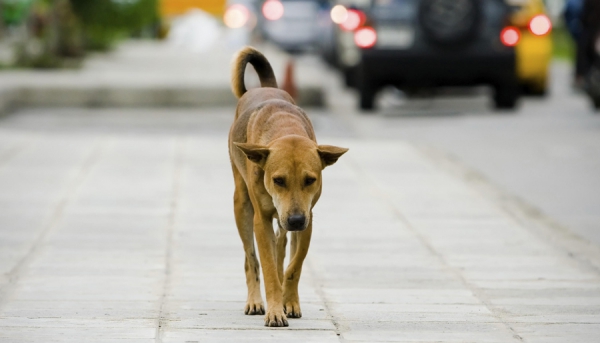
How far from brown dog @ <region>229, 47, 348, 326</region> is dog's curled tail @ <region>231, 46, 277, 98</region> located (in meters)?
0.17

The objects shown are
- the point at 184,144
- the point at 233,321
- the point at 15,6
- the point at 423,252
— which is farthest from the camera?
the point at 15,6

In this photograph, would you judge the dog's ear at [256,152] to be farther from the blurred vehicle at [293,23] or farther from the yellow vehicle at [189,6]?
the yellow vehicle at [189,6]

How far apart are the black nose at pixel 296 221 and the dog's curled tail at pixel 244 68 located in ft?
5.44

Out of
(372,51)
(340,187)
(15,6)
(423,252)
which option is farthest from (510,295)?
(15,6)

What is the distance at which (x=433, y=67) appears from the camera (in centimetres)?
1722

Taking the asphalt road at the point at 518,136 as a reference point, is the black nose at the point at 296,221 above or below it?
above

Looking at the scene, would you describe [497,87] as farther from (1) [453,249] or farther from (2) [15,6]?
Result: (2) [15,6]

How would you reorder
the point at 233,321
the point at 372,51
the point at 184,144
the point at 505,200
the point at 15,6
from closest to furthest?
the point at 233,321 < the point at 505,200 < the point at 184,144 < the point at 372,51 < the point at 15,6

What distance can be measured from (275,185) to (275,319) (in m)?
0.69

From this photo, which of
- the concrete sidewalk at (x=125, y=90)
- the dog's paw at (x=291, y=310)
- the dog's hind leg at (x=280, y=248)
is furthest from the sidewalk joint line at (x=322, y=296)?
the concrete sidewalk at (x=125, y=90)

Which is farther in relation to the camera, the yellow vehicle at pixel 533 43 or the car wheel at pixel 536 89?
the car wheel at pixel 536 89

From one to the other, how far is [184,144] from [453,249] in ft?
18.4

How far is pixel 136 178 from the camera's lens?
1091cm

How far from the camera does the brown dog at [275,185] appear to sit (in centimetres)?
567
